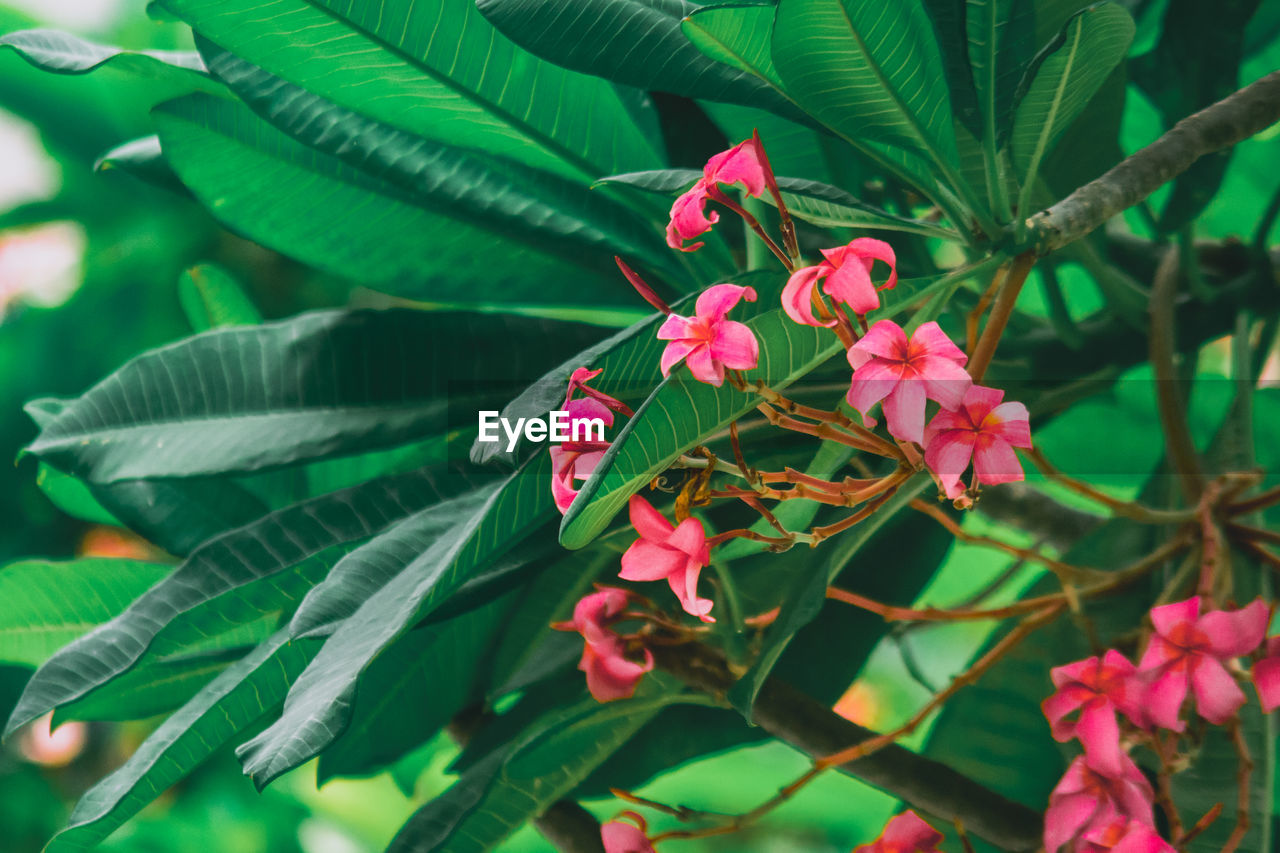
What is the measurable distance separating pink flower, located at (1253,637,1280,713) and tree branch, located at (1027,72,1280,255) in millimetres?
166

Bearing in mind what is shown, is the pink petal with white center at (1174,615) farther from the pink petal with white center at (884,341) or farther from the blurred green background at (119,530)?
the blurred green background at (119,530)

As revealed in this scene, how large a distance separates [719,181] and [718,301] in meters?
0.04

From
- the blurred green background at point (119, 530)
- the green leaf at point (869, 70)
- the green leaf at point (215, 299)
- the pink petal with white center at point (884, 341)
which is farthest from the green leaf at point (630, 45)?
the blurred green background at point (119, 530)

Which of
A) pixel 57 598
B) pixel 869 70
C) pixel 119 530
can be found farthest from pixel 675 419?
pixel 119 530

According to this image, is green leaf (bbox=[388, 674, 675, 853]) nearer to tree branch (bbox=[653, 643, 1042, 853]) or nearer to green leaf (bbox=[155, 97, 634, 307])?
tree branch (bbox=[653, 643, 1042, 853])

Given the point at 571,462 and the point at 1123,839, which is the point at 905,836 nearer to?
the point at 1123,839

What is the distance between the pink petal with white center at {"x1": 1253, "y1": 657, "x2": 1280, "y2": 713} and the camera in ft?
1.15

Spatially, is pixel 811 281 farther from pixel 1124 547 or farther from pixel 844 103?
pixel 1124 547

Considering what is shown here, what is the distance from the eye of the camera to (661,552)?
0.94 ft

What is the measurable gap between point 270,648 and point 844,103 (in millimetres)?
291

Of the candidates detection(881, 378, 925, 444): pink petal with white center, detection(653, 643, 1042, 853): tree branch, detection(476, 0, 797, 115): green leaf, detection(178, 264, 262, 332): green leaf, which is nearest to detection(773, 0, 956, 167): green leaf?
detection(476, 0, 797, 115): green leaf

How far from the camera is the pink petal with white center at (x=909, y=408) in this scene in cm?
26

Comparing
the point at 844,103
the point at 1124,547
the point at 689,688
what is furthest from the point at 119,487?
the point at 1124,547

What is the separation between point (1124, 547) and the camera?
1.78 ft
